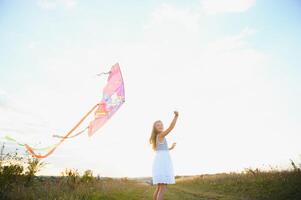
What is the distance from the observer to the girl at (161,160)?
20.3 ft

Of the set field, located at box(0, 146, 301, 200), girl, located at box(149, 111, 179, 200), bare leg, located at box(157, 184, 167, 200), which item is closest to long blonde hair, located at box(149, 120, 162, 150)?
girl, located at box(149, 111, 179, 200)


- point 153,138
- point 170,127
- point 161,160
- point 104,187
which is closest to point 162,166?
point 161,160

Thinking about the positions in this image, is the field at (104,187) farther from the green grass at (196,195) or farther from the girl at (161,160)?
the girl at (161,160)

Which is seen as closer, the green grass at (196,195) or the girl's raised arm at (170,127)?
the girl's raised arm at (170,127)

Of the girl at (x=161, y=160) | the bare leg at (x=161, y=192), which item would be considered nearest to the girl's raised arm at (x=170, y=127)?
the girl at (x=161, y=160)

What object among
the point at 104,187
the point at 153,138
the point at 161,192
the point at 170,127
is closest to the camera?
the point at 161,192

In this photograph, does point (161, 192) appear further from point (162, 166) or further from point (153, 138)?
point (153, 138)

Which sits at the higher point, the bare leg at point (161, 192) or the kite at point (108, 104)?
the kite at point (108, 104)

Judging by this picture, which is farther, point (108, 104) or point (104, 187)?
point (104, 187)

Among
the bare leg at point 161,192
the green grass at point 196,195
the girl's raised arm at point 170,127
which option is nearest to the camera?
the bare leg at point 161,192

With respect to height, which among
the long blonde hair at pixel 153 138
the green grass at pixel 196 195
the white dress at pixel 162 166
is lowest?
the green grass at pixel 196 195

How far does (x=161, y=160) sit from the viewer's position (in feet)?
21.0

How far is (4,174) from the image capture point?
9.41 metres

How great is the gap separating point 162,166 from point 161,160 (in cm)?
15
